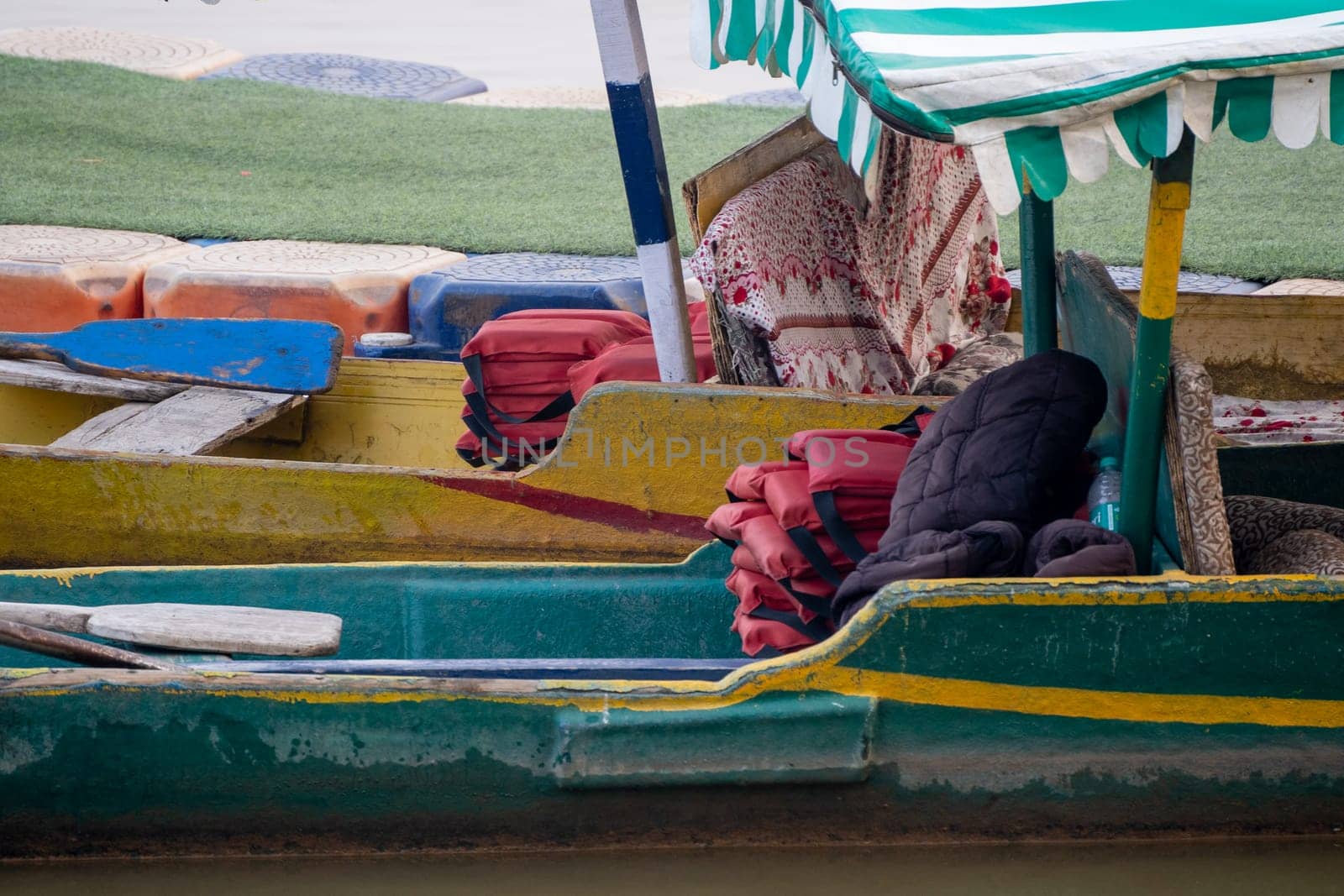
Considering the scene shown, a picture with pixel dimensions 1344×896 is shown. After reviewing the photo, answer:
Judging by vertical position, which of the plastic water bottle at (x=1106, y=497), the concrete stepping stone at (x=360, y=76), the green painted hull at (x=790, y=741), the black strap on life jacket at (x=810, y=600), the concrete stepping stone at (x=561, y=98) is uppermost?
the concrete stepping stone at (x=360, y=76)

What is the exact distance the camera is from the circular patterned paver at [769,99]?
9055 millimetres

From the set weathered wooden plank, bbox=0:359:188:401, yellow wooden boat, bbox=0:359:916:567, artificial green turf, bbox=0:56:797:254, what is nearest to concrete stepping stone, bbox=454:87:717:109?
artificial green turf, bbox=0:56:797:254

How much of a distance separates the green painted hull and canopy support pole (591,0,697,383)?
130cm

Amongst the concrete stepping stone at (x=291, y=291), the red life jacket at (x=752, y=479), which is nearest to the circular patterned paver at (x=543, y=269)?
the concrete stepping stone at (x=291, y=291)

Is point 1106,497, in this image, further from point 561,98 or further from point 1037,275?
point 561,98

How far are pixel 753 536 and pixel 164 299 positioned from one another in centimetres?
341

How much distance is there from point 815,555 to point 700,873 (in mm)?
582

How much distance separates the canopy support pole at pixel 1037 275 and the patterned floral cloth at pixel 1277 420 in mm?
525

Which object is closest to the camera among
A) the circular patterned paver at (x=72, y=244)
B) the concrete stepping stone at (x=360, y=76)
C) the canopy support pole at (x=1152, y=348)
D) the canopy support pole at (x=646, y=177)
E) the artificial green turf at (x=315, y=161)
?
the canopy support pole at (x=1152, y=348)

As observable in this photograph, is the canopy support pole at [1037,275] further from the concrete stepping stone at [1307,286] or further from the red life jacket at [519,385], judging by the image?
the concrete stepping stone at [1307,286]

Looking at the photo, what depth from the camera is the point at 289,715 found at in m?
2.39

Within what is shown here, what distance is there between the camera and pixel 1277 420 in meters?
3.76

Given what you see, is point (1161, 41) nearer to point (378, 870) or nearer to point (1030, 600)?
point (1030, 600)

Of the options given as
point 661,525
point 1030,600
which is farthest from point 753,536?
point 661,525
